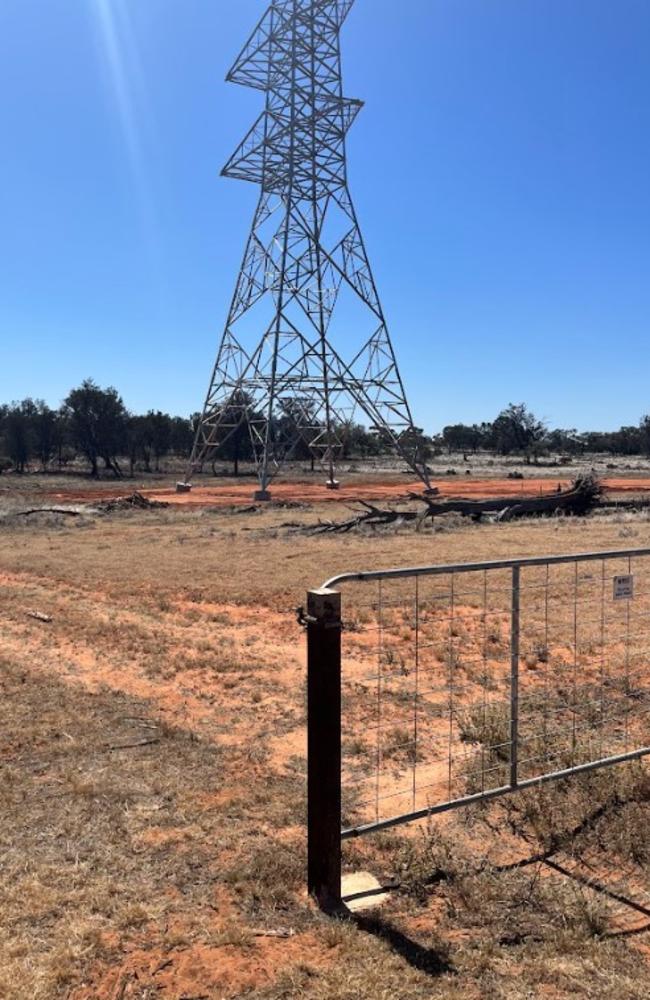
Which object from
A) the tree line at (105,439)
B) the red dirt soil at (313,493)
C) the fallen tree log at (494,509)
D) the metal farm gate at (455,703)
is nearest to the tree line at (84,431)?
the tree line at (105,439)

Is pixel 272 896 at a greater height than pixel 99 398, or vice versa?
pixel 99 398

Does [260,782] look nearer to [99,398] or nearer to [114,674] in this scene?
[114,674]

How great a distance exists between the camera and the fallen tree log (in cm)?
2200

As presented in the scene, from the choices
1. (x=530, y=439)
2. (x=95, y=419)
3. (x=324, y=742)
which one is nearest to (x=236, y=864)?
(x=324, y=742)

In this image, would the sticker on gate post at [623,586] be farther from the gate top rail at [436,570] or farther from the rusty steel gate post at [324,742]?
the rusty steel gate post at [324,742]

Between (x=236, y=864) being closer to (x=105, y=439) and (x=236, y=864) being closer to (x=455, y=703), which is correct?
(x=455, y=703)

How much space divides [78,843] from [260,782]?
1269 mm

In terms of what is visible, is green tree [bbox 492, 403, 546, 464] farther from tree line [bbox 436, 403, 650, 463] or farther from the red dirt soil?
the red dirt soil

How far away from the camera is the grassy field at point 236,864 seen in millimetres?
2922

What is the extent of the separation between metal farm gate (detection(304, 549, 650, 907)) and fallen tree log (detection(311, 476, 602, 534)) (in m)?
11.2

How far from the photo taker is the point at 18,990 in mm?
2764

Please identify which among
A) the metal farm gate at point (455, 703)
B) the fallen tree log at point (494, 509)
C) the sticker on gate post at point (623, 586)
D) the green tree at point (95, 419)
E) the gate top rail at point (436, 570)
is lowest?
the metal farm gate at point (455, 703)

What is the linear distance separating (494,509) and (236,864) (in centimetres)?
2104

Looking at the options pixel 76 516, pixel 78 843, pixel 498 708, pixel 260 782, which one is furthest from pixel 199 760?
pixel 76 516
